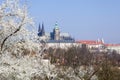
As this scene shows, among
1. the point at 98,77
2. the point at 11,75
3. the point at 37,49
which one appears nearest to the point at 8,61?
the point at 11,75

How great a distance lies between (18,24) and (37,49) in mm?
1226

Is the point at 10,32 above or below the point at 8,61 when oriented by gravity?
above

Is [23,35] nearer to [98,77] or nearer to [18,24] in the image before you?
[18,24]

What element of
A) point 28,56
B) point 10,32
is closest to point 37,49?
point 28,56

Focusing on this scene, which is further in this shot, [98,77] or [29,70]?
[98,77]

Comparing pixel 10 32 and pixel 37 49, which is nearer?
pixel 10 32

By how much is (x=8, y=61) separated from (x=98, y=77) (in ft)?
71.6

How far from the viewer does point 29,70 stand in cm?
1173

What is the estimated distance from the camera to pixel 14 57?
12.2 m

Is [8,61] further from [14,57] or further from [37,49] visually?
[37,49]

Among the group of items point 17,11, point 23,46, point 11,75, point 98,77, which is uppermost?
point 17,11

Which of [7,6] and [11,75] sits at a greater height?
[7,6]

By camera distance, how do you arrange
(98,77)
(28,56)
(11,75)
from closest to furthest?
(11,75)
(28,56)
(98,77)

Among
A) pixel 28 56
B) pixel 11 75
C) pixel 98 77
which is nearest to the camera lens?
pixel 11 75
